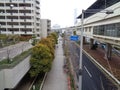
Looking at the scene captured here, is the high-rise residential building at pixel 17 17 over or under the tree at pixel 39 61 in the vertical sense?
over

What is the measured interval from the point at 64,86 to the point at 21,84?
5.61m

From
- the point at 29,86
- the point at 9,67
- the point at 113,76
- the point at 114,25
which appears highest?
the point at 114,25

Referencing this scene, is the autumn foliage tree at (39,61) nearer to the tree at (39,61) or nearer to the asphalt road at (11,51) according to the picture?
the tree at (39,61)

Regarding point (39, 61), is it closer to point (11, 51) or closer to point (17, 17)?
point (11, 51)

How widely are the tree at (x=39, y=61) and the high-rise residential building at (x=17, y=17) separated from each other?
2982cm

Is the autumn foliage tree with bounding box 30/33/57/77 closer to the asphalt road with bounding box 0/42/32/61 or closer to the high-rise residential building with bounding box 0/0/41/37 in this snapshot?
the asphalt road with bounding box 0/42/32/61

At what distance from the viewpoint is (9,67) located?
43.2 ft

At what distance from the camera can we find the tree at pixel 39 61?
19.3 meters

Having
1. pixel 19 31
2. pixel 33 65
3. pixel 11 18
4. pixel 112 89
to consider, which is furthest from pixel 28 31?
pixel 112 89

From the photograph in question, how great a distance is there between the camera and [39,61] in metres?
19.5

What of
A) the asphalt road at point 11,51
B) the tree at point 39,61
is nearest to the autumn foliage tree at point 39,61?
the tree at point 39,61

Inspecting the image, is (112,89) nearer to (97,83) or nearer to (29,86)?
(97,83)

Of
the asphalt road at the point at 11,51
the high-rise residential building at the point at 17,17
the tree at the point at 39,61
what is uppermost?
the high-rise residential building at the point at 17,17

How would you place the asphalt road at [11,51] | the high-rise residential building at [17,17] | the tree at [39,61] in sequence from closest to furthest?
the asphalt road at [11,51], the tree at [39,61], the high-rise residential building at [17,17]
